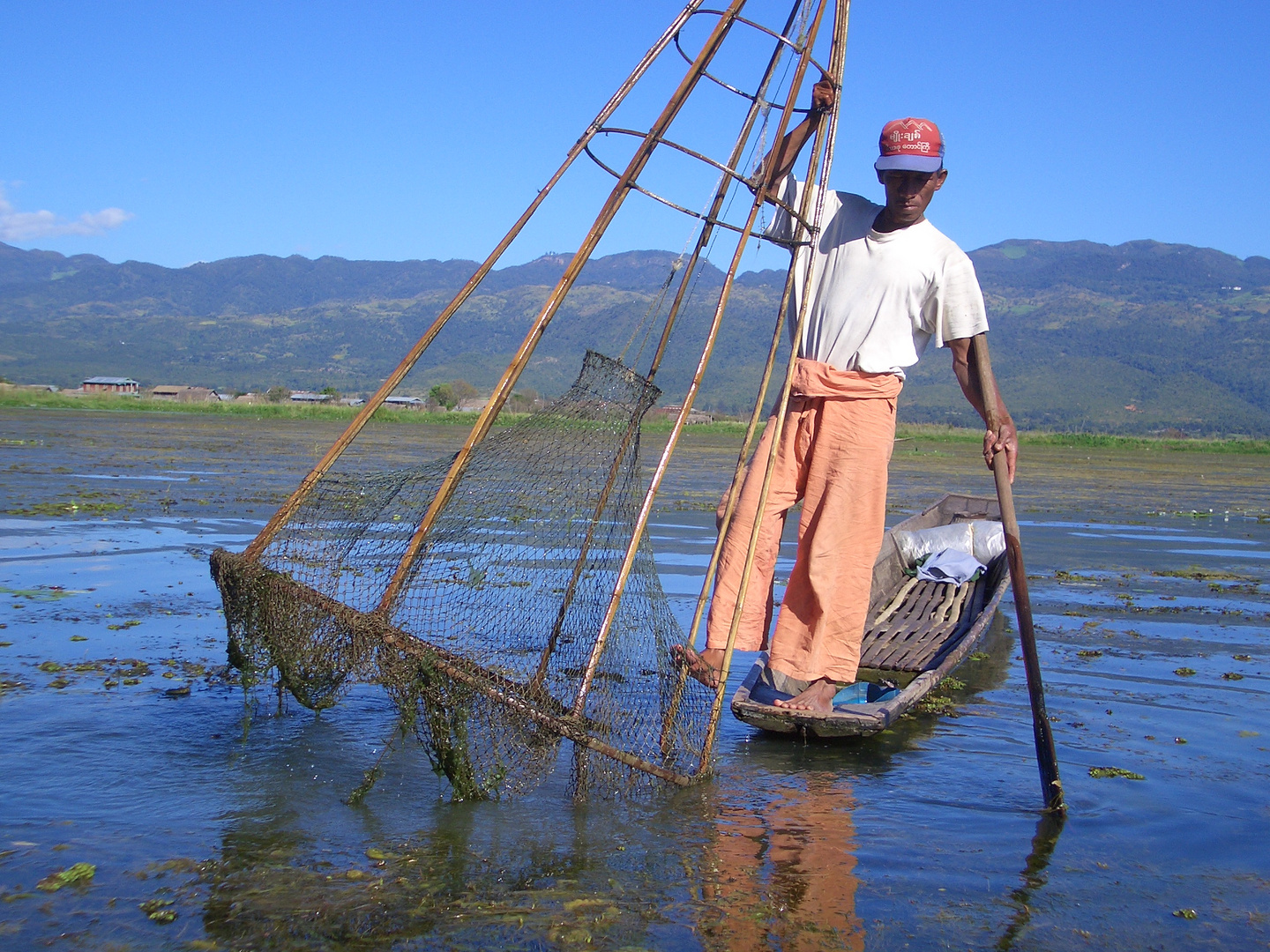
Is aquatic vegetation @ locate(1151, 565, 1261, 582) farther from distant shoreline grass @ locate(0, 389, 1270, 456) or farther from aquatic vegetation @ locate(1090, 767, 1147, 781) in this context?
distant shoreline grass @ locate(0, 389, 1270, 456)

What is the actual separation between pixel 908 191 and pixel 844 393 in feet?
2.77

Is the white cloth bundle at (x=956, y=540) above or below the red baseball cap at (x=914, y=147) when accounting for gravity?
below

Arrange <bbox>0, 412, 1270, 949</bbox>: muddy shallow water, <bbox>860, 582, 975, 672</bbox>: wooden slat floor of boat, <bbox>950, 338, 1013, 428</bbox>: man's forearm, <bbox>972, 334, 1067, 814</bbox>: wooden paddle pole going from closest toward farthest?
1. <bbox>0, 412, 1270, 949</bbox>: muddy shallow water
2. <bbox>972, 334, 1067, 814</bbox>: wooden paddle pole
3. <bbox>950, 338, 1013, 428</bbox>: man's forearm
4. <bbox>860, 582, 975, 672</bbox>: wooden slat floor of boat

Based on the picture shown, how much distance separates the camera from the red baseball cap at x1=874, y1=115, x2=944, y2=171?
443 cm

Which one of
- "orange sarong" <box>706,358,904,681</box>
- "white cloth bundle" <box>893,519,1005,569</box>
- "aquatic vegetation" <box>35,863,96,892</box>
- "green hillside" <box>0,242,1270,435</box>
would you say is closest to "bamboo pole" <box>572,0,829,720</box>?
"orange sarong" <box>706,358,904,681</box>

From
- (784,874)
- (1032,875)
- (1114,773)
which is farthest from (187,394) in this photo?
(1032,875)

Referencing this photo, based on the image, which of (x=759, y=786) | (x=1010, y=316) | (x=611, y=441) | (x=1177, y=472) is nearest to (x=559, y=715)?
(x=759, y=786)

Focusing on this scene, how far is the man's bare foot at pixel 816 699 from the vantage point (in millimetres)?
4703

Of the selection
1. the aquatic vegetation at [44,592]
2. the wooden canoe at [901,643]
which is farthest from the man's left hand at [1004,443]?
the aquatic vegetation at [44,592]

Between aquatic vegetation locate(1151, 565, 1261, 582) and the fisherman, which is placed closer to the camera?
the fisherman

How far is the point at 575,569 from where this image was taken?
491 cm

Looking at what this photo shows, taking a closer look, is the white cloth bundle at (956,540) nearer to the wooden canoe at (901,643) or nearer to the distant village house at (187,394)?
the wooden canoe at (901,643)

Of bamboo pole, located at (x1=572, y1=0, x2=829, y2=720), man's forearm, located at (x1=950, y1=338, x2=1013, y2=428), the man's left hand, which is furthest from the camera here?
man's forearm, located at (x1=950, y1=338, x2=1013, y2=428)

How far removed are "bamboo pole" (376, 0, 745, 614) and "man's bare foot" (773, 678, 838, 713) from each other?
1.72m
